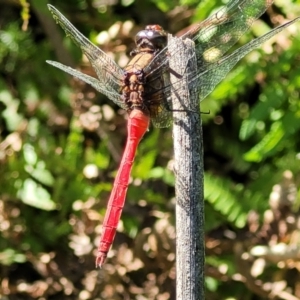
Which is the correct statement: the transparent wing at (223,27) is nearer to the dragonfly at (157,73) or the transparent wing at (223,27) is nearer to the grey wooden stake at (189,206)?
the dragonfly at (157,73)

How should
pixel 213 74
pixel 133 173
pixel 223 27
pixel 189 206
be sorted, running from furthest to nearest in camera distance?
pixel 133 173, pixel 223 27, pixel 213 74, pixel 189 206

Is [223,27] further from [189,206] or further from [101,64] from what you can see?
[189,206]

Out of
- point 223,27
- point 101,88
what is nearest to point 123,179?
point 101,88

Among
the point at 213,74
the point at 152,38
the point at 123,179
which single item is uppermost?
the point at 152,38

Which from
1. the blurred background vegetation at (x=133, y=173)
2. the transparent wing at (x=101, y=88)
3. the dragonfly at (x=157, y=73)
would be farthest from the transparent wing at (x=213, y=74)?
the blurred background vegetation at (x=133, y=173)

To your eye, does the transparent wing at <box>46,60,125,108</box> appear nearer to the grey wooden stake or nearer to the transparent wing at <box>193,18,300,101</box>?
the transparent wing at <box>193,18,300,101</box>

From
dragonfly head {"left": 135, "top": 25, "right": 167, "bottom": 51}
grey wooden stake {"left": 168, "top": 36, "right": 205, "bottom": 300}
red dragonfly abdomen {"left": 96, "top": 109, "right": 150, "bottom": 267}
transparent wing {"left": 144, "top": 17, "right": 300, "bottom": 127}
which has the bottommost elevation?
grey wooden stake {"left": 168, "top": 36, "right": 205, "bottom": 300}

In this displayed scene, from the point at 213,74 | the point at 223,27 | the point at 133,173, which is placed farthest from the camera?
the point at 133,173

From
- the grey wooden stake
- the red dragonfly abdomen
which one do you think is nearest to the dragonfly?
the red dragonfly abdomen
